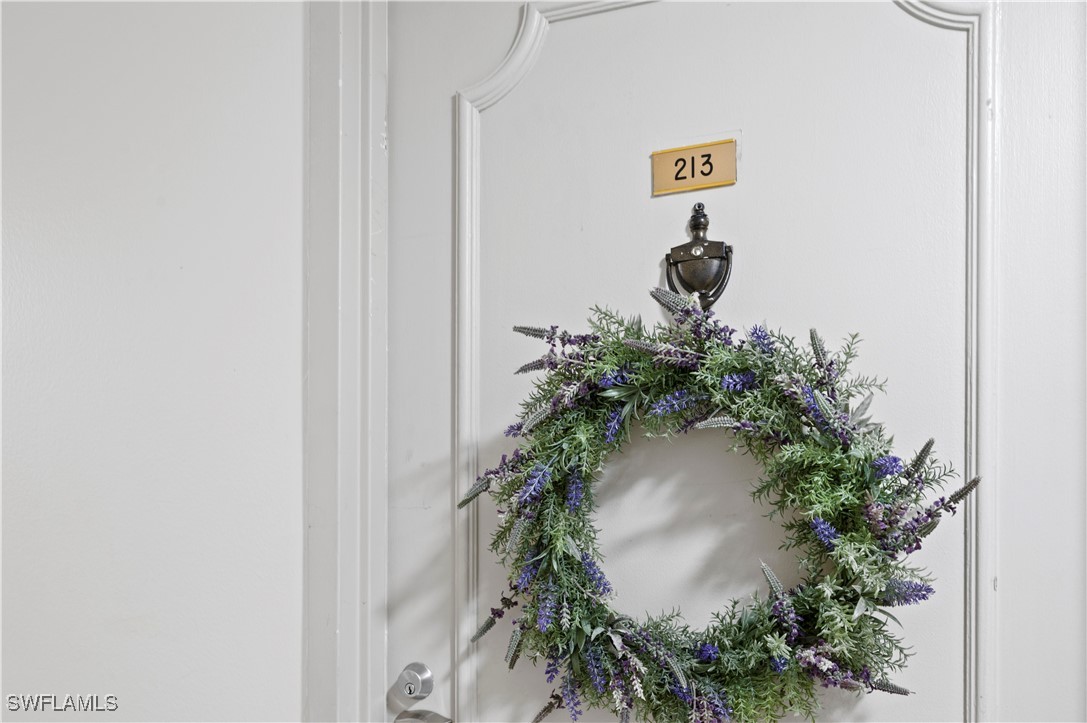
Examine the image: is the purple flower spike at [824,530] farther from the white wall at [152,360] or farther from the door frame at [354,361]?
the white wall at [152,360]

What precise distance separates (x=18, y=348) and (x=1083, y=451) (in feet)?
4.34

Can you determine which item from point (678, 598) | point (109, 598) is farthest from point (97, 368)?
point (678, 598)

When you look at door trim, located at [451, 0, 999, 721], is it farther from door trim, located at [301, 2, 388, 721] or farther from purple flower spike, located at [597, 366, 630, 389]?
door trim, located at [301, 2, 388, 721]

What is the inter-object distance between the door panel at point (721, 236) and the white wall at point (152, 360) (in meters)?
0.21

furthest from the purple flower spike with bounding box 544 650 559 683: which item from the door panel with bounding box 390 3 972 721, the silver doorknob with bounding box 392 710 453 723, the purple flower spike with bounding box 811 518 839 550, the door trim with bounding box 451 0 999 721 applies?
the door trim with bounding box 451 0 999 721

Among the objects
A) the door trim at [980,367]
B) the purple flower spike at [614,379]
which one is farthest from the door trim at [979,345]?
the purple flower spike at [614,379]

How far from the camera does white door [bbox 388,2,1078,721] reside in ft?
2.87

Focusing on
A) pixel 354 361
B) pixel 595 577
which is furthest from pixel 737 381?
pixel 354 361

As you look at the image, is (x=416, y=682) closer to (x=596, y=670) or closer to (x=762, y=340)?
(x=596, y=670)

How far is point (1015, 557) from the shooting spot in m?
0.84

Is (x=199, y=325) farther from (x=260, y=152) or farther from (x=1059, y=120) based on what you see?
(x=1059, y=120)

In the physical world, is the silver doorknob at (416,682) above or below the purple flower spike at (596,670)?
below

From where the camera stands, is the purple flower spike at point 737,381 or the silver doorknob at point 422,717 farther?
the silver doorknob at point 422,717

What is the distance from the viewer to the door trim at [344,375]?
42.1 inches
